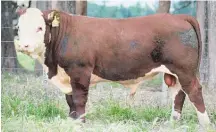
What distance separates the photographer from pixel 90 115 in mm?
7234

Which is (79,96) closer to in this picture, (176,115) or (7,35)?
(176,115)

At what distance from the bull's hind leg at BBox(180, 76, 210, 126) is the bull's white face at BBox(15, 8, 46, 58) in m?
1.63

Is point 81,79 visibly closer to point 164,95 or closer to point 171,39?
point 171,39

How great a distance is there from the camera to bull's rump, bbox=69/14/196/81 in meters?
6.76

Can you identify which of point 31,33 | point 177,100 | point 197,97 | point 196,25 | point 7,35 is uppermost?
point 196,25

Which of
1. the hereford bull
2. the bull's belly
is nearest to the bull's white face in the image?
the hereford bull

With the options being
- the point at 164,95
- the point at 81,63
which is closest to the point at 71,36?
the point at 81,63

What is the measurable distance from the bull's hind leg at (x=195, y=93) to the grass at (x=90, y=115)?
134mm

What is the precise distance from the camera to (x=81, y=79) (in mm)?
6629

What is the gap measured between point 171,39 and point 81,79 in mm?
1104

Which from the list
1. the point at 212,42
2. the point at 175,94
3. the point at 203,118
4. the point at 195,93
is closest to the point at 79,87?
the point at 175,94

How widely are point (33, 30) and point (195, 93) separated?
1931 millimetres

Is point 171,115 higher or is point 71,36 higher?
point 71,36

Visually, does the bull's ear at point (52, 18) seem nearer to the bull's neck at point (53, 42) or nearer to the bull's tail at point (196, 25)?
the bull's neck at point (53, 42)
